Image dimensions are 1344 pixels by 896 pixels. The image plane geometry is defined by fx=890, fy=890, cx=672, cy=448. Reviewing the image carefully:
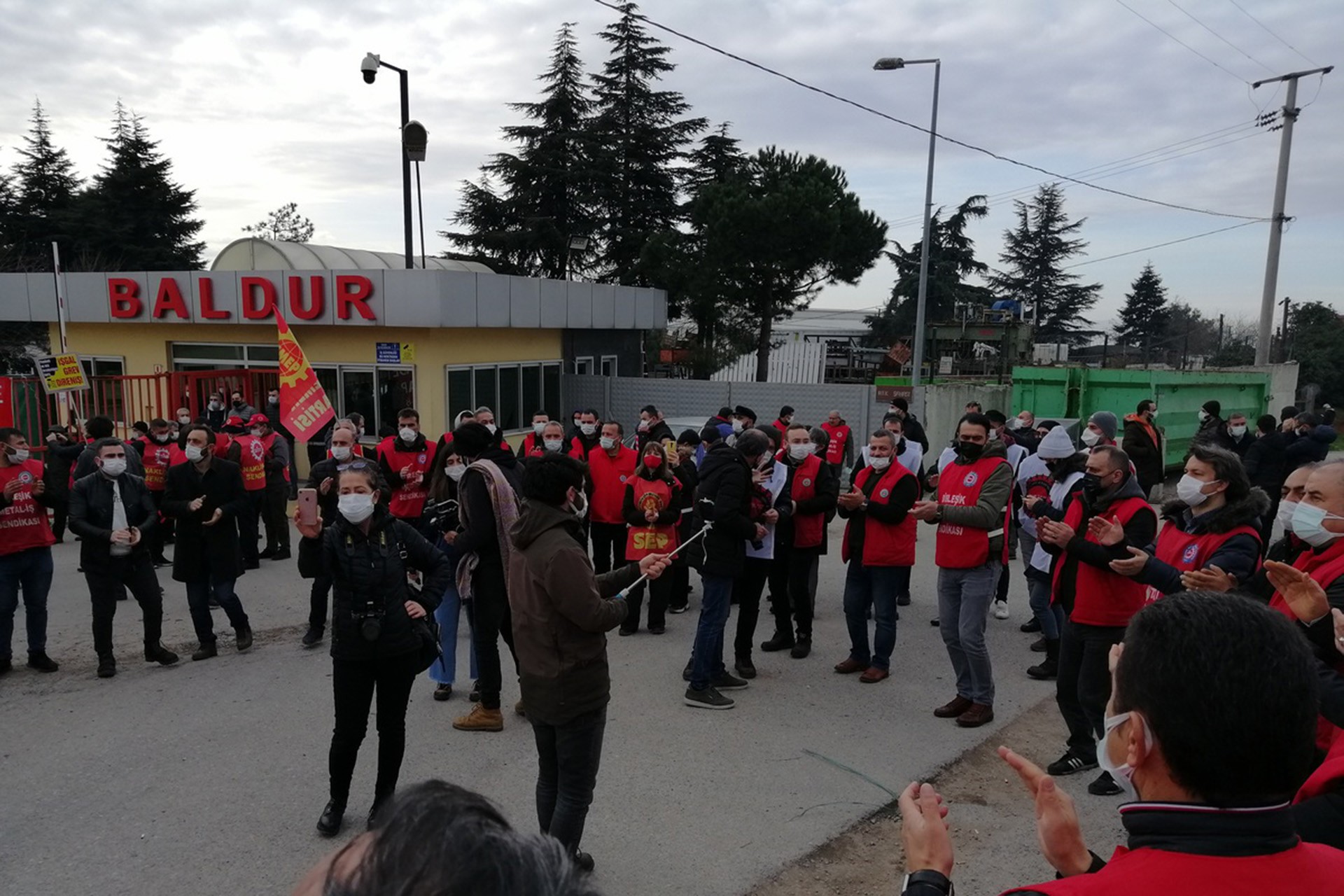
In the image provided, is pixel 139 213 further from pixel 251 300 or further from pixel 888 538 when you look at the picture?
pixel 888 538

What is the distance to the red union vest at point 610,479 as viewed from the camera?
8508 millimetres

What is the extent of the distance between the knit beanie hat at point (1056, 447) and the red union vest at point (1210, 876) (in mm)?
6073

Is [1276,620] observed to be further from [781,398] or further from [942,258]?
[942,258]

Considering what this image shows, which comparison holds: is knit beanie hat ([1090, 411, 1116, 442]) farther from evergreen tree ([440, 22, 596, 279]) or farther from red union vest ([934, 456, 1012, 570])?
evergreen tree ([440, 22, 596, 279])

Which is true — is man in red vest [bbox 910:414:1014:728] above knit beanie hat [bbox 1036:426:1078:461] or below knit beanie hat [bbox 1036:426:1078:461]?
below

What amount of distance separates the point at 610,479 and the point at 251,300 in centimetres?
1069

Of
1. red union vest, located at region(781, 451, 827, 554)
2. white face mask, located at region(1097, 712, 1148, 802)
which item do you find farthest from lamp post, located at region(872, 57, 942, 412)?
white face mask, located at region(1097, 712, 1148, 802)

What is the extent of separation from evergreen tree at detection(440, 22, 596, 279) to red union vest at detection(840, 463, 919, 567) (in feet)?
85.1

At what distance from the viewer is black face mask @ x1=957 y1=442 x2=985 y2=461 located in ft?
20.0

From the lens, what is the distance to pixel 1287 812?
1.44 m

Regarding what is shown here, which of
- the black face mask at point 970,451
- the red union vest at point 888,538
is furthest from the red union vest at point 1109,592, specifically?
the red union vest at point 888,538

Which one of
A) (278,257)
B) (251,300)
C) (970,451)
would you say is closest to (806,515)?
(970,451)

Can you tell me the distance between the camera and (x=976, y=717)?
5.93 meters

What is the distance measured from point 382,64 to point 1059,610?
13412 mm
